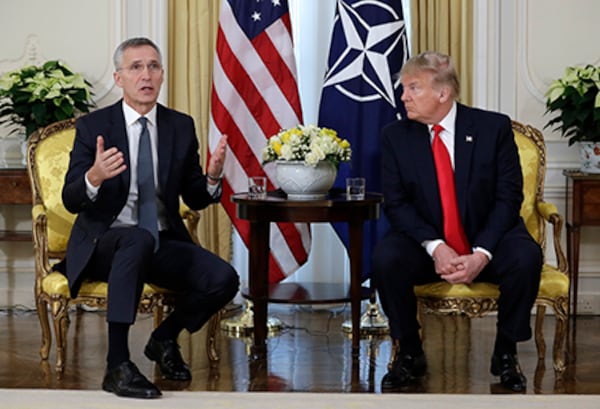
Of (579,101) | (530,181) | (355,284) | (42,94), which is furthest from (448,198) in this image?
(42,94)

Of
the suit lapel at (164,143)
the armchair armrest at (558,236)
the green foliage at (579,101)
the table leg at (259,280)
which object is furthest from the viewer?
the green foliage at (579,101)

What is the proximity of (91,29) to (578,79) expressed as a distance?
279 cm

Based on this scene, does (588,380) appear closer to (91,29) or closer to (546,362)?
(546,362)

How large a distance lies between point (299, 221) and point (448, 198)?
70 cm

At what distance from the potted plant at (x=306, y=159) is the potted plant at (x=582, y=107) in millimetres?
1448

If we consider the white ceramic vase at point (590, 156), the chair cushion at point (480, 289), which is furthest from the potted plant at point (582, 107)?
the chair cushion at point (480, 289)

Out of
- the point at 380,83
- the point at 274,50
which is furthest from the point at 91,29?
the point at 380,83

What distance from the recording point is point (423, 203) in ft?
13.9

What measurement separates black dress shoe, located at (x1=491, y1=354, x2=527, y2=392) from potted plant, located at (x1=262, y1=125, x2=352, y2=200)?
1.12 meters

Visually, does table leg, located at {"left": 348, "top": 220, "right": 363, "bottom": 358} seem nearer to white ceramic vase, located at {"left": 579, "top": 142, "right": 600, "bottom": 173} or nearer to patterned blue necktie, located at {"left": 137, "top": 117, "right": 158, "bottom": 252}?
patterned blue necktie, located at {"left": 137, "top": 117, "right": 158, "bottom": 252}

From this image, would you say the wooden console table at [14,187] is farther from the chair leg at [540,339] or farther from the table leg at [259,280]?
the chair leg at [540,339]

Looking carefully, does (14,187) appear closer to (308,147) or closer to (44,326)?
(44,326)

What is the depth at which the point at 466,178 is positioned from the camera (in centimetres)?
422

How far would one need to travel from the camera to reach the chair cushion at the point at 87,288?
13.6ft
